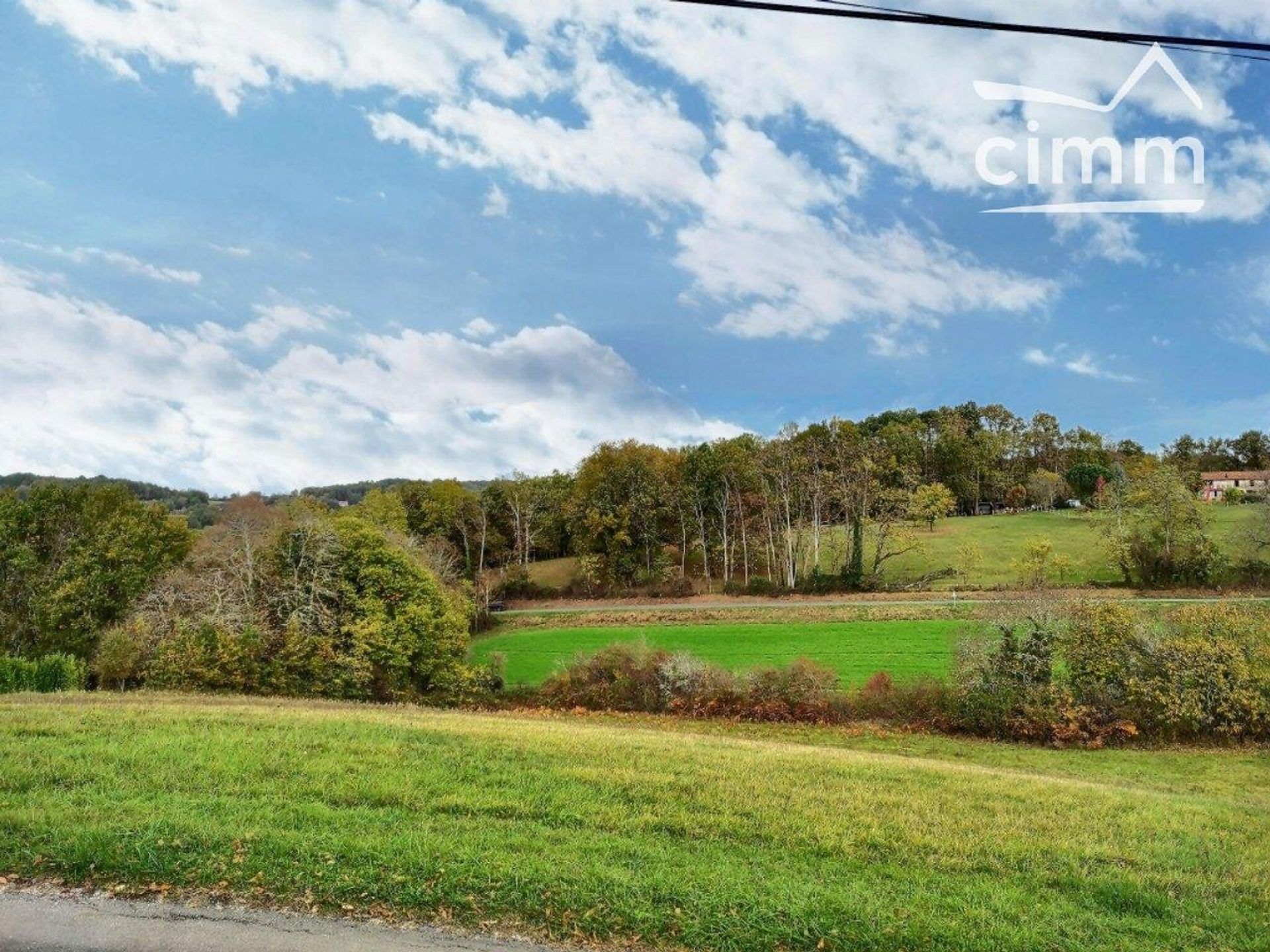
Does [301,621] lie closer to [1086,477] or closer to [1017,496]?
[1017,496]

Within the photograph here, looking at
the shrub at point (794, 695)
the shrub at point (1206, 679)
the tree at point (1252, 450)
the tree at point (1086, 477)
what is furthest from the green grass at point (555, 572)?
the tree at point (1252, 450)

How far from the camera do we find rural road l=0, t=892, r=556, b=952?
6020 mm

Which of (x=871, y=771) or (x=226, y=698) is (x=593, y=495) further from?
(x=871, y=771)

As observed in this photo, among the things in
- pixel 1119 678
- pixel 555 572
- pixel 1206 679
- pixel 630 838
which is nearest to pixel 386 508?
pixel 555 572

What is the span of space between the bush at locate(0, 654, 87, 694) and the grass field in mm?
47933

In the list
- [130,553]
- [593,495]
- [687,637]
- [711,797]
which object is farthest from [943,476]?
[711,797]

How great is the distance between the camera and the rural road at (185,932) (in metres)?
6.02

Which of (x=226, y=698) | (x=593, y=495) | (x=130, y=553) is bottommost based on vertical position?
(x=226, y=698)

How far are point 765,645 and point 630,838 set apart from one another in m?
42.6

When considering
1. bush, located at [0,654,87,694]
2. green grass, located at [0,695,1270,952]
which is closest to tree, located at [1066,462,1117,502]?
green grass, located at [0,695,1270,952]

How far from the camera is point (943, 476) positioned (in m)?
107

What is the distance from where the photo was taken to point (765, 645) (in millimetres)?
49406

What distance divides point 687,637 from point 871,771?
41.0m

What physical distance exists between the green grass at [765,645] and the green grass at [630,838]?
25775 millimetres
